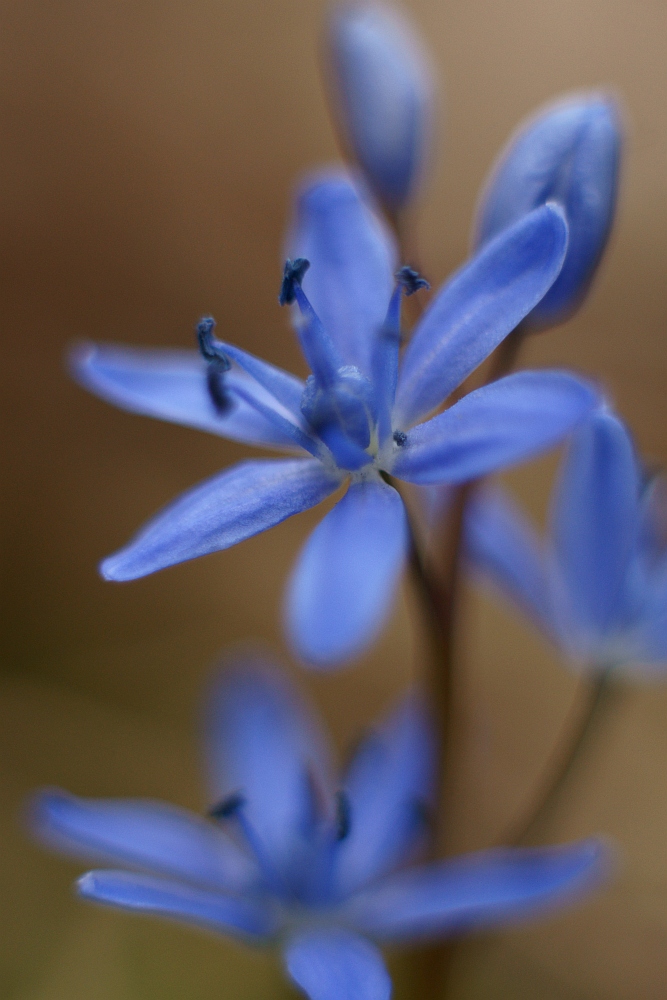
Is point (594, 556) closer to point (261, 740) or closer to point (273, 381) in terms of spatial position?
point (273, 381)

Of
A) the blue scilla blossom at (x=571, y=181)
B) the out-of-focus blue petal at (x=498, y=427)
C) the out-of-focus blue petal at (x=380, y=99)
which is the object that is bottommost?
the out-of-focus blue petal at (x=498, y=427)

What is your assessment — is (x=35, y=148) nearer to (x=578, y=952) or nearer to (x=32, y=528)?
(x=32, y=528)

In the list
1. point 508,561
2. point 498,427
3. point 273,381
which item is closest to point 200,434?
point 508,561

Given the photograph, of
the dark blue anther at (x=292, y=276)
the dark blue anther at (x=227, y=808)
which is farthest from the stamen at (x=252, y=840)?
the dark blue anther at (x=292, y=276)

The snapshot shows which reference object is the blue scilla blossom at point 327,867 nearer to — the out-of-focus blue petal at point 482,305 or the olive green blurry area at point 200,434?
the olive green blurry area at point 200,434

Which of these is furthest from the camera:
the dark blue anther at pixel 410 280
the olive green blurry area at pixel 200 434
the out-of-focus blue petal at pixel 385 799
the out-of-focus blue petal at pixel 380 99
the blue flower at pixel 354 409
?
the olive green blurry area at pixel 200 434

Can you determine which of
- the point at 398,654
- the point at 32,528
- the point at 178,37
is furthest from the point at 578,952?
the point at 178,37

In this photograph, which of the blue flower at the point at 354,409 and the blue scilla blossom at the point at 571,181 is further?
the blue scilla blossom at the point at 571,181
